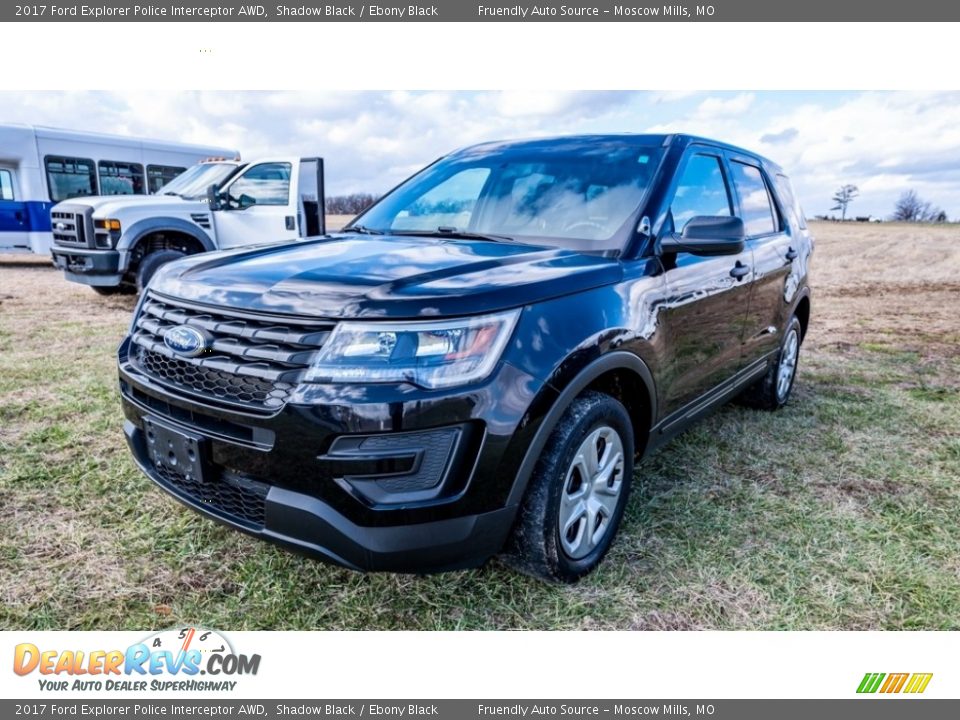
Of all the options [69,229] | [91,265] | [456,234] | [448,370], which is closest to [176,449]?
[448,370]

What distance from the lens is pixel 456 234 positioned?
116 inches

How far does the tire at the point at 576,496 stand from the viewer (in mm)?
2156

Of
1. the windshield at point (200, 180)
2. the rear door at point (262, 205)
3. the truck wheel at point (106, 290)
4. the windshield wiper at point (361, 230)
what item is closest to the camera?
the windshield wiper at point (361, 230)

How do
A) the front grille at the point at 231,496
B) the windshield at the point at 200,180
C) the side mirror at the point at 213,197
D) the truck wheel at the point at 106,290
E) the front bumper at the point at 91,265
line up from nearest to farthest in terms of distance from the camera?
1. the front grille at the point at 231,496
2. the front bumper at the point at 91,265
3. the side mirror at the point at 213,197
4. the windshield at the point at 200,180
5. the truck wheel at the point at 106,290

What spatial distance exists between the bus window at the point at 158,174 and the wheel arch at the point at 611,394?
13724 millimetres

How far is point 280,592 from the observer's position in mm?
2352

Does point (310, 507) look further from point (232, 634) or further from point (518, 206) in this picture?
point (518, 206)

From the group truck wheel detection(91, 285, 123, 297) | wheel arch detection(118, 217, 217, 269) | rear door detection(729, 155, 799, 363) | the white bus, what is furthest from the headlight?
the white bus

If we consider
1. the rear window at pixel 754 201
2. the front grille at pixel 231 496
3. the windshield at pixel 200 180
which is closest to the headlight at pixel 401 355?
the front grille at pixel 231 496

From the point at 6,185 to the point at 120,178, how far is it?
6.48 ft

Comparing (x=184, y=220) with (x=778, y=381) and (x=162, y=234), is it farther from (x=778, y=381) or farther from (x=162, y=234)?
(x=778, y=381)

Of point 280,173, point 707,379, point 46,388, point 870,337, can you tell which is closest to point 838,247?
point 870,337

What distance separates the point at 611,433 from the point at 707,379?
1.05 metres

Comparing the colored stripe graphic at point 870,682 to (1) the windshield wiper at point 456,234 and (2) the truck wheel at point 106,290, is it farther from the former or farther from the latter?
(2) the truck wheel at point 106,290
